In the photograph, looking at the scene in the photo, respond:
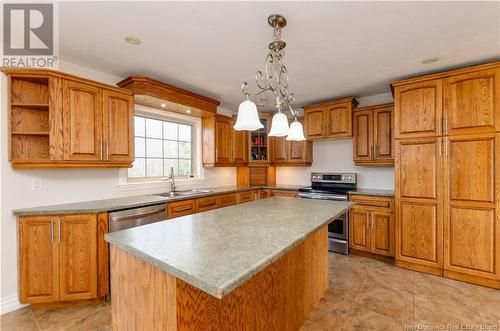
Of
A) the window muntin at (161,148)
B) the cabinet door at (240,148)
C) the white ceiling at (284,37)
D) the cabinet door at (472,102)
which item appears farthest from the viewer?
the cabinet door at (240,148)

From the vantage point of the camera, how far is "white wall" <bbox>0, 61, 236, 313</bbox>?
7.00 feet

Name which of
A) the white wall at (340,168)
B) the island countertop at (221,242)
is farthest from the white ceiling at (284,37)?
the island countertop at (221,242)

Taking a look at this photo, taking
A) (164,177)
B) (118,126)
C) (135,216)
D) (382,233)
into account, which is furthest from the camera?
(164,177)

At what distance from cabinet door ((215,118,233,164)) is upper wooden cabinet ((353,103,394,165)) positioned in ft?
6.90

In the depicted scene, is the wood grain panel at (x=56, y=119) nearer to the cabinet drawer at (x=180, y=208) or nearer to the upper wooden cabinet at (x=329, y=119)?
the cabinet drawer at (x=180, y=208)

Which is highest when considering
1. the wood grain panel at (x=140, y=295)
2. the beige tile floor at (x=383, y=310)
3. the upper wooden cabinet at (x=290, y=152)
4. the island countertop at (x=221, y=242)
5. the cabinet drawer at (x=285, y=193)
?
the upper wooden cabinet at (x=290, y=152)

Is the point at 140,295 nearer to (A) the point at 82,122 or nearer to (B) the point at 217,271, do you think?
(B) the point at 217,271

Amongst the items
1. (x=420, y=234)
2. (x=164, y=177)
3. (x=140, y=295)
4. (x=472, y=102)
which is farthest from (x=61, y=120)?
(x=472, y=102)

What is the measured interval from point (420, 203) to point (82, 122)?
12.9 feet

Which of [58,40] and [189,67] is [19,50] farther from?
[189,67]

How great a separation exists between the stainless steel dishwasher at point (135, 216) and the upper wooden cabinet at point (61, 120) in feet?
1.98

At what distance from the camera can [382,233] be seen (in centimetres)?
319

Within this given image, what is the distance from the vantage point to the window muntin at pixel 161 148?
3277 millimetres

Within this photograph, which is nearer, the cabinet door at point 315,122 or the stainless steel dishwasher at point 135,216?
the stainless steel dishwasher at point 135,216
